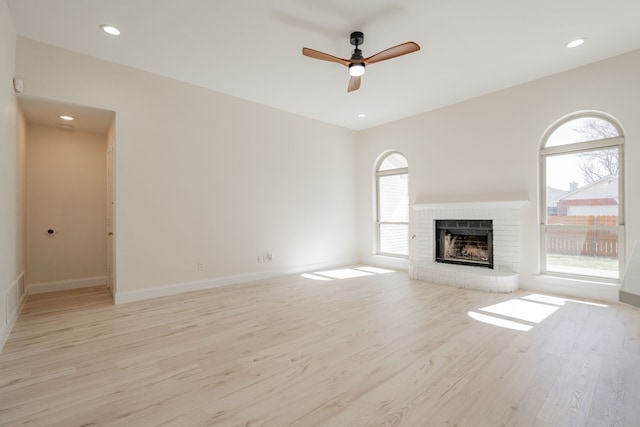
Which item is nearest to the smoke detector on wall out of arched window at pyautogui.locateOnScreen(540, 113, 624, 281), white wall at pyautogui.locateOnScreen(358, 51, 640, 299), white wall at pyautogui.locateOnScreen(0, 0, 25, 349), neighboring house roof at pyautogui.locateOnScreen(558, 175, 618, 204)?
Answer: white wall at pyautogui.locateOnScreen(0, 0, 25, 349)

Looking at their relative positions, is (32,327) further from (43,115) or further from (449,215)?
(449,215)

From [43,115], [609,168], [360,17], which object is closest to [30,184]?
[43,115]

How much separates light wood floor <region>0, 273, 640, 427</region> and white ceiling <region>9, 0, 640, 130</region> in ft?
9.75

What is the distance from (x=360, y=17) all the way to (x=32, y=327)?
14.5 feet

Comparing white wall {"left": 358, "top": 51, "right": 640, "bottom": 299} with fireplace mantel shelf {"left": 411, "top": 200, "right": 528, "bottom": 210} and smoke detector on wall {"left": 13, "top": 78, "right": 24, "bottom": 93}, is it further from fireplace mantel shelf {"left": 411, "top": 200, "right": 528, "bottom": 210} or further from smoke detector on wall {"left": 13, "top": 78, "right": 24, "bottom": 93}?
smoke detector on wall {"left": 13, "top": 78, "right": 24, "bottom": 93}

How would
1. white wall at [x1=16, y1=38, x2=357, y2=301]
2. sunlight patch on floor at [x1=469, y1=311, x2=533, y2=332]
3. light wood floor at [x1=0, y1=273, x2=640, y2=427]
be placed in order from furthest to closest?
white wall at [x1=16, y1=38, x2=357, y2=301] < sunlight patch on floor at [x1=469, y1=311, x2=533, y2=332] < light wood floor at [x1=0, y1=273, x2=640, y2=427]

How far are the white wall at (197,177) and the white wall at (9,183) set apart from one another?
0.44m

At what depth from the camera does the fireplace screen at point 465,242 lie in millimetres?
4862

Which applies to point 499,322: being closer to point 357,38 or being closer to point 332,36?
point 357,38

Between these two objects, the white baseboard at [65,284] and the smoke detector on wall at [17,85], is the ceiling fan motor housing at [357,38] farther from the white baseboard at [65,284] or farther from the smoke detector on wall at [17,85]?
the white baseboard at [65,284]

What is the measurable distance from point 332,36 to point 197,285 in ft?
12.1

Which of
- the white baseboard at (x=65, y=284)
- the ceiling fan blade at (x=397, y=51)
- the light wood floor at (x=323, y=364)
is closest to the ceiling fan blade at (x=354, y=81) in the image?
the ceiling fan blade at (x=397, y=51)

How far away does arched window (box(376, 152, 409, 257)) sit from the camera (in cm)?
613

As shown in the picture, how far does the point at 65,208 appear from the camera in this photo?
4.65 metres
